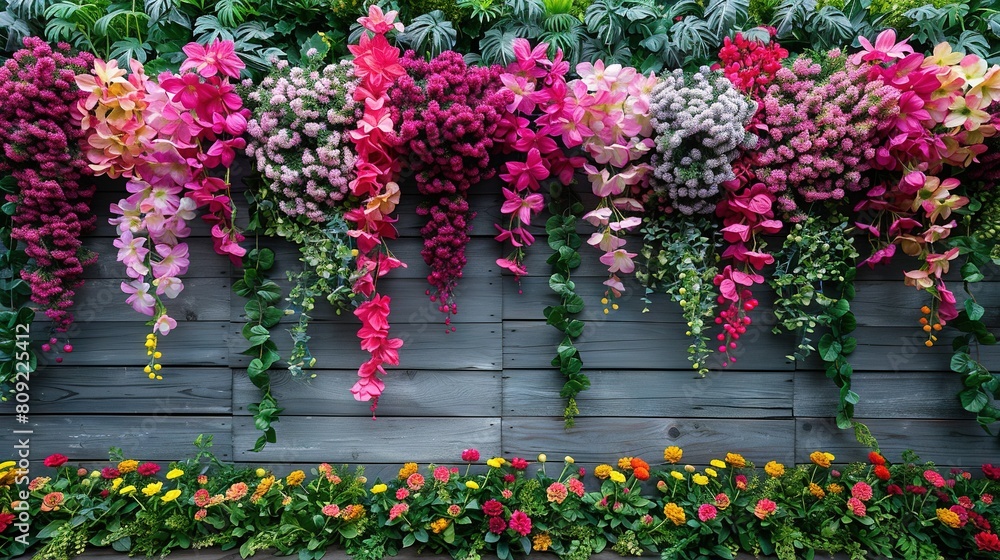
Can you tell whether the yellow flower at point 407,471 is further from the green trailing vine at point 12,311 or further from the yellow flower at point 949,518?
the yellow flower at point 949,518

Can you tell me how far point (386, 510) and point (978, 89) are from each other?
6.59ft

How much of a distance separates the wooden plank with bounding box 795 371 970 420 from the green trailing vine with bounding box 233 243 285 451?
1640 millimetres

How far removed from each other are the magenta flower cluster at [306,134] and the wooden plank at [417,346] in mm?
411

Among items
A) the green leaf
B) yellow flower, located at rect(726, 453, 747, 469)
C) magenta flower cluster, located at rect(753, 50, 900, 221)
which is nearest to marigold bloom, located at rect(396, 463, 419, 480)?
yellow flower, located at rect(726, 453, 747, 469)

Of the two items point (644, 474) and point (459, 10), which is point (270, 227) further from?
point (644, 474)

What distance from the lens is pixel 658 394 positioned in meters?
1.81

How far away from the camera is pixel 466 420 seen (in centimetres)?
181

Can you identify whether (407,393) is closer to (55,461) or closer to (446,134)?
(446,134)

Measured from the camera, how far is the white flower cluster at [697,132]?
57.6 inches

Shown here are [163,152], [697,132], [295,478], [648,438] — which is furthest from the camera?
[648,438]

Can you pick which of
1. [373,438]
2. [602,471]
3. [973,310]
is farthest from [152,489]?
[973,310]

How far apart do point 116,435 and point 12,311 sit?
0.48 meters

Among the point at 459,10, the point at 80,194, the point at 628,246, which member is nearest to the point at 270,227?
the point at 80,194

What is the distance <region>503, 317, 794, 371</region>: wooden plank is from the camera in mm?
1793
